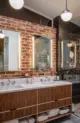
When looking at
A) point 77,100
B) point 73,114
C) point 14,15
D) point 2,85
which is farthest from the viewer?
point 77,100

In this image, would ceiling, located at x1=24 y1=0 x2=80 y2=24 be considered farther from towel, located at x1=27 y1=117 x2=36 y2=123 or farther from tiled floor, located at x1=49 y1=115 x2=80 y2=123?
tiled floor, located at x1=49 y1=115 x2=80 y2=123

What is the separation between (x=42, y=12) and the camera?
3287mm

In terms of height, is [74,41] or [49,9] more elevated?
[49,9]

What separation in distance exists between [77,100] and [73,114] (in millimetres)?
765

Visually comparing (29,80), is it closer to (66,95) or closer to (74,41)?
(66,95)

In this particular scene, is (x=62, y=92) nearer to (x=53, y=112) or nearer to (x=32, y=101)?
(x=53, y=112)

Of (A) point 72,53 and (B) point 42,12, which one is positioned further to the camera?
(A) point 72,53

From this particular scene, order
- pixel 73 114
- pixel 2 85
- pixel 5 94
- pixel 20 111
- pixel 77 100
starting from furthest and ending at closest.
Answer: pixel 77 100 < pixel 73 114 < pixel 2 85 < pixel 20 111 < pixel 5 94

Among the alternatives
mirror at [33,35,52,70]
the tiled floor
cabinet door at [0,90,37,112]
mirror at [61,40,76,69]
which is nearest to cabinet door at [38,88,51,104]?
cabinet door at [0,90,37,112]

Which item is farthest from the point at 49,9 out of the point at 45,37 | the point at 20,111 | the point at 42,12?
the point at 20,111

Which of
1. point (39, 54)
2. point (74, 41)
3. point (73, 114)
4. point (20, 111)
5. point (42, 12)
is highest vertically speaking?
point (42, 12)

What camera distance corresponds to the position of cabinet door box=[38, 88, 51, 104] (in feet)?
8.50

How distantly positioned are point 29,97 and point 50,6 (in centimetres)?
213

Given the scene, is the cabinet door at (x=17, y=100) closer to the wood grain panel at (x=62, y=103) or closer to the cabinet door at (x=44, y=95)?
the cabinet door at (x=44, y=95)
